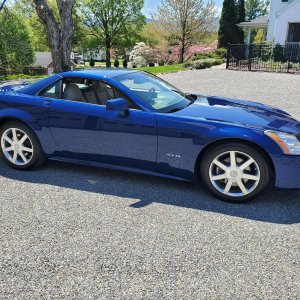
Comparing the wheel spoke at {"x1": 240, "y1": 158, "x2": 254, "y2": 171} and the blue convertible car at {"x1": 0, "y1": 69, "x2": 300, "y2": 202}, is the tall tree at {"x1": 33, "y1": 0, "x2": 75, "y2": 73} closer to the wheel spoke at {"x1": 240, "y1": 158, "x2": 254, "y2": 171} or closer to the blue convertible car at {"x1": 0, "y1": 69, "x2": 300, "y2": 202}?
the blue convertible car at {"x1": 0, "y1": 69, "x2": 300, "y2": 202}

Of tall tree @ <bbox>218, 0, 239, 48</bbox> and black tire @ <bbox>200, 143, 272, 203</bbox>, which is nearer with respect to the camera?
black tire @ <bbox>200, 143, 272, 203</bbox>

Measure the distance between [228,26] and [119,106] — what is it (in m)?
30.8

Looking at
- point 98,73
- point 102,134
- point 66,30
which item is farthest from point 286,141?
point 66,30

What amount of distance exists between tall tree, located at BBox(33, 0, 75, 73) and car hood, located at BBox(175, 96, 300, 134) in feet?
33.4

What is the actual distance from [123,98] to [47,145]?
3.82ft

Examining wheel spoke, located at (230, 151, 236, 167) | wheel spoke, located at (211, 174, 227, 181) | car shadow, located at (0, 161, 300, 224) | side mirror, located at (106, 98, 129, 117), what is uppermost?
side mirror, located at (106, 98, 129, 117)

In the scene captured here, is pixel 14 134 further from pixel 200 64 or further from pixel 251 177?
pixel 200 64

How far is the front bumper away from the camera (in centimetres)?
333

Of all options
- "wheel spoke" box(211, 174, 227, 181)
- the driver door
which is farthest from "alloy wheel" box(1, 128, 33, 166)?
"wheel spoke" box(211, 174, 227, 181)

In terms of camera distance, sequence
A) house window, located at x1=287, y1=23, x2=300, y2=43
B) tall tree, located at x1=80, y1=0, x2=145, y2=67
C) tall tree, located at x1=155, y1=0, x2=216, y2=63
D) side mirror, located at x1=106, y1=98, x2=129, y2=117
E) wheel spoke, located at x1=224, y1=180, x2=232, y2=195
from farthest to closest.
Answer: tall tree, located at x1=80, y1=0, x2=145, y2=67 < tall tree, located at x1=155, y1=0, x2=216, y2=63 < house window, located at x1=287, y1=23, x2=300, y2=43 < side mirror, located at x1=106, y1=98, x2=129, y2=117 < wheel spoke, located at x1=224, y1=180, x2=232, y2=195

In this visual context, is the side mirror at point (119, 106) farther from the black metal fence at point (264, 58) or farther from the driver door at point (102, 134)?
the black metal fence at point (264, 58)

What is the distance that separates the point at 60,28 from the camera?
13.4m

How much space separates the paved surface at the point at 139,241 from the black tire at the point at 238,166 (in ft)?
0.36

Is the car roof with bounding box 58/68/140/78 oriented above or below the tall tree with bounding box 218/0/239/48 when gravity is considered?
below
